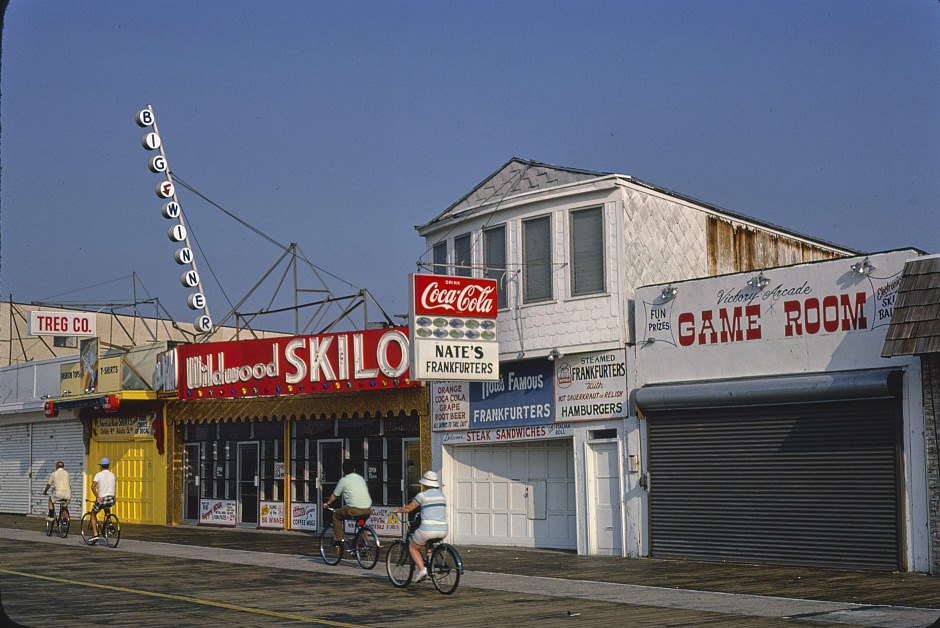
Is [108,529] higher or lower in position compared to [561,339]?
lower

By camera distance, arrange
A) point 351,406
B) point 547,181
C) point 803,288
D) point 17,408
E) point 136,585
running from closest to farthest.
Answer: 1. point 136,585
2. point 803,288
3. point 547,181
4. point 351,406
5. point 17,408

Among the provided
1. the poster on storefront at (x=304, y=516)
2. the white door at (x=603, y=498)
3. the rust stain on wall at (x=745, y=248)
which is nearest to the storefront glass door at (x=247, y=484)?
the poster on storefront at (x=304, y=516)

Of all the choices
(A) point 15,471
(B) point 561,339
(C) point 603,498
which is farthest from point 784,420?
(A) point 15,471

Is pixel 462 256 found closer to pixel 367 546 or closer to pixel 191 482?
pixel 367 546

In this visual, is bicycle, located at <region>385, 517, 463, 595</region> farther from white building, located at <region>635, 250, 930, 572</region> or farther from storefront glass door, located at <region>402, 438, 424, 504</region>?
storefront glass door, located at <region>402, 438, 424, 504</region>

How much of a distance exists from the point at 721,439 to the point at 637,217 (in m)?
4.84

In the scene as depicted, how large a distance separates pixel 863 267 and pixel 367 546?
9852 mm

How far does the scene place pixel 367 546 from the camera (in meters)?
18.2

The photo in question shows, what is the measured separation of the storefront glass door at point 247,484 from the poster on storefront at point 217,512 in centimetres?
30

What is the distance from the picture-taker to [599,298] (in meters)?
20.9

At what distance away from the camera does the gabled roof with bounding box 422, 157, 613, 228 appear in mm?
21656

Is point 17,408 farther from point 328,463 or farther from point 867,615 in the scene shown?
point 867,615

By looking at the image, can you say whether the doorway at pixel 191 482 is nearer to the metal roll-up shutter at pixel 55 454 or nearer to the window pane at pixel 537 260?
the metal roll-up shutter at pixel 55 454

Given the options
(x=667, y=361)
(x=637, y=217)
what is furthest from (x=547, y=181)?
(x=667, y=361)
